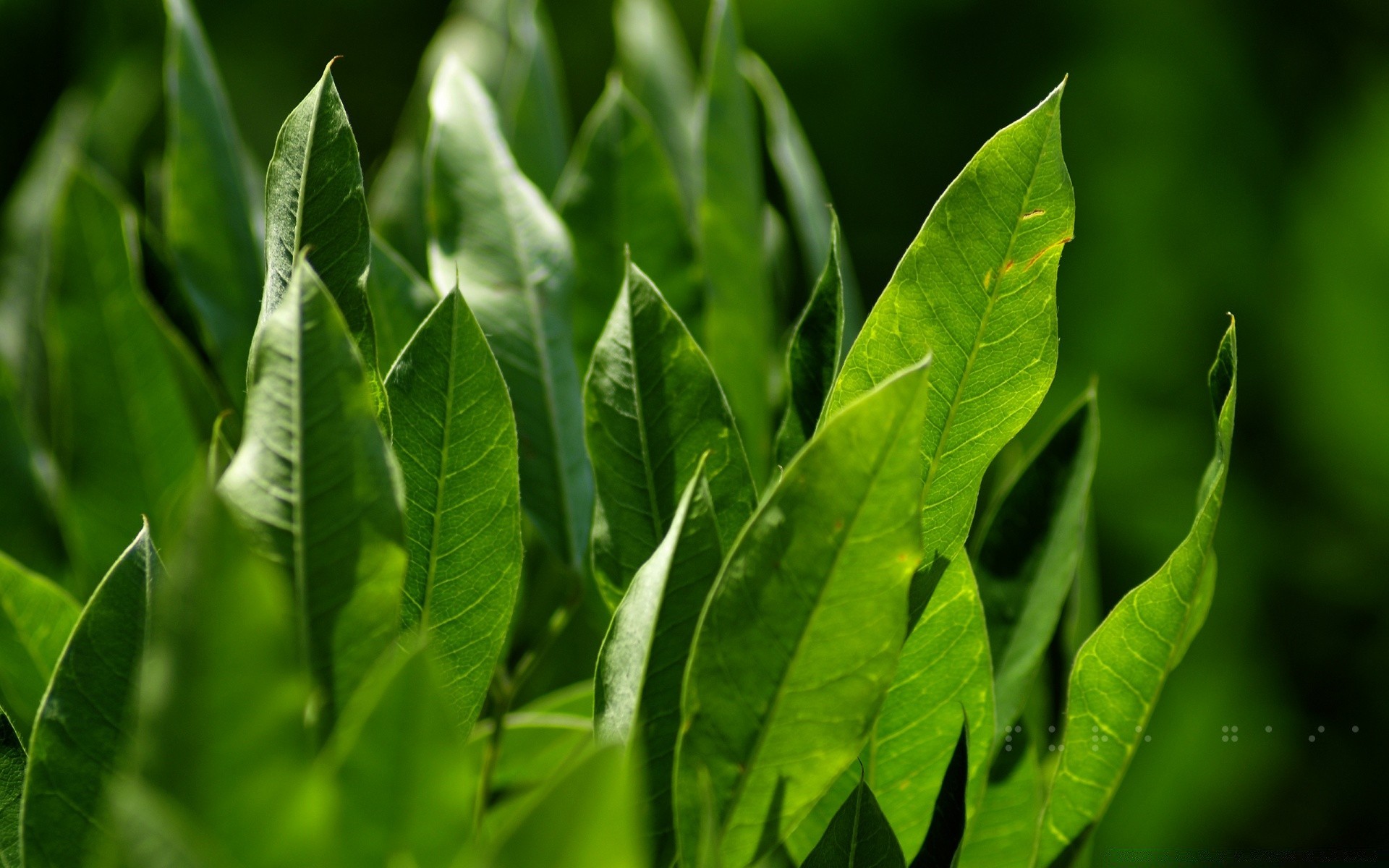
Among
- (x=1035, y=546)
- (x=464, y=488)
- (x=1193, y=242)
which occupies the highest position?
(x=464, y=488)

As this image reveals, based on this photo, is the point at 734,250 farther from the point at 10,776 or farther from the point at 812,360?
the point at 10,776

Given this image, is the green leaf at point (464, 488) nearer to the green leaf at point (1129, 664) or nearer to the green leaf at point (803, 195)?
the green leaf at point (1129, 664)

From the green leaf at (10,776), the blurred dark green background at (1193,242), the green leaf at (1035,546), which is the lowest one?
the blurred dark green background at (1193,242)

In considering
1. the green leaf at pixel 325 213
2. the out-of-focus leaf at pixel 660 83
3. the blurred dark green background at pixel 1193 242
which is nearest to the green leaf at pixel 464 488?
the green leaf at pixel 325 213

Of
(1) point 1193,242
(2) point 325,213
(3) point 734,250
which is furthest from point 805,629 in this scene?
(1) point 1193,242

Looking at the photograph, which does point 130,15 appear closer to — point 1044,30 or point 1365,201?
point 1044,30

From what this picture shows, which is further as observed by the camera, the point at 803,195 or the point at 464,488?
the point at 803,195

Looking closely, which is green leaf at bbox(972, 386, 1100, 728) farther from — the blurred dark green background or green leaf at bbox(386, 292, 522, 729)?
the blurred dark green background

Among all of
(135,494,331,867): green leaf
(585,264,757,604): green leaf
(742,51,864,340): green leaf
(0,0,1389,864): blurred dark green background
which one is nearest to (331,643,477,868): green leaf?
(135,494,331,867): green leaf
